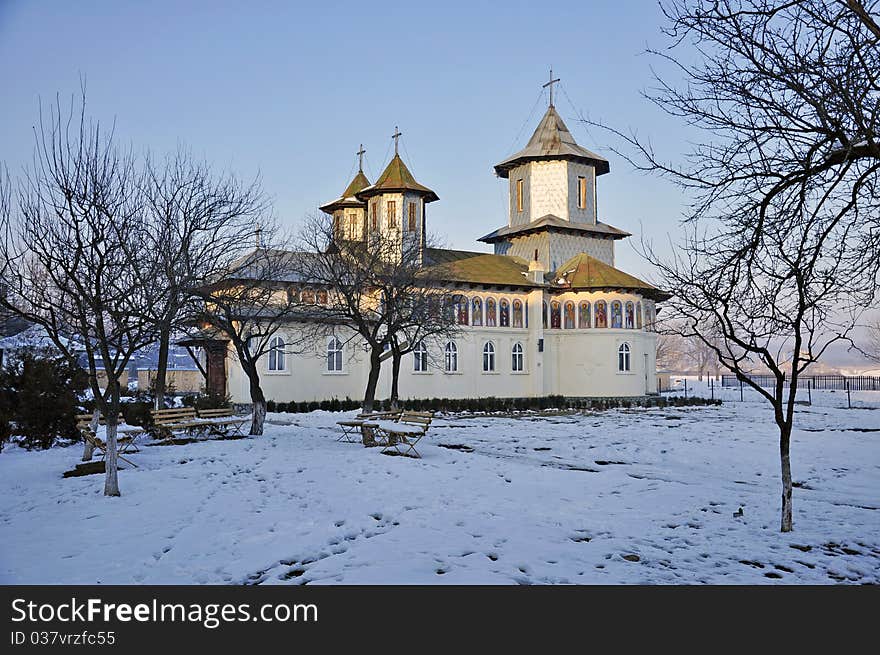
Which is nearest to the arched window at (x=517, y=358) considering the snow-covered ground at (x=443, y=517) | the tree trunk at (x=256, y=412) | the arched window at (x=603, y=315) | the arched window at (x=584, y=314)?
the arched window at (x=584, y=314)

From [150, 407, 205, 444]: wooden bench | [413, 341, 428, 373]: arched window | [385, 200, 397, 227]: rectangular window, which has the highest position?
[385, 200, 397, 227]: rectangular window

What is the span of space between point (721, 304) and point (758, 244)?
2.68 ft

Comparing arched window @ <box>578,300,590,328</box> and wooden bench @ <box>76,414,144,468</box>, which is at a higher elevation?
arched window @ <box>578,300,590,328</box>

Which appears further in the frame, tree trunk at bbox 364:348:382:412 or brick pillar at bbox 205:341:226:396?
brick pillar at bbox 205:341:226:396

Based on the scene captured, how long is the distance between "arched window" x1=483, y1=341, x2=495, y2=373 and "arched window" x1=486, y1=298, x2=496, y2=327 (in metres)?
1.08

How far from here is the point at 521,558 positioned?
6926mm

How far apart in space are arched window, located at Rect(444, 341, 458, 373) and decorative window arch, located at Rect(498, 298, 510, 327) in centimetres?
326

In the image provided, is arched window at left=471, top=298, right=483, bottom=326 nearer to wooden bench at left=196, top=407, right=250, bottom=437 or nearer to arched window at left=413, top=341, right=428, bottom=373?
arched window at left=413, top=341, right=428, bottom=373

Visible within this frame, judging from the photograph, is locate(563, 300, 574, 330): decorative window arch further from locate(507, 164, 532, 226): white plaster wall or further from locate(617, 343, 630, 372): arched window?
locate(507, 164, 532, 226): white plaster wall

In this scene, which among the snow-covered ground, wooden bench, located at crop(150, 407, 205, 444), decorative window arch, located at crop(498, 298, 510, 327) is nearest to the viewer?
the snow-covered ground

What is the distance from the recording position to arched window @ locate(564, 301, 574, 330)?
40969mm

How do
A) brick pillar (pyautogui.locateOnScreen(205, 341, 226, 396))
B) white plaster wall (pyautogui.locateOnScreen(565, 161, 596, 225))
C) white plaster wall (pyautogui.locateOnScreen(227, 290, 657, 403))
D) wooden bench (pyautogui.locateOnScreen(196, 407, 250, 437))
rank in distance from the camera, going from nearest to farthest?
wooden bench (pyautogui.locateOnScreen(196, 407, 250, 437)), brick pillar (pyautogui.locateOnScreen(205, 341, 226, 396)), white plaster wall (pyautogui.locateOnScreen(227, 290, 657, 403)), white plaster wall (pyautogui.locateOnScreen(565, 161, 596, 225))

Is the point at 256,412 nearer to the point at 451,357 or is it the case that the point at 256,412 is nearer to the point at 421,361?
the point at 421,361

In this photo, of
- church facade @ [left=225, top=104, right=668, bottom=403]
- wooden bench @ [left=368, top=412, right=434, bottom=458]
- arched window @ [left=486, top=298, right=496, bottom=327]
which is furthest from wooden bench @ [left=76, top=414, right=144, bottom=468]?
arched window @ [left=486, top=298, right=496, bottom=327]
